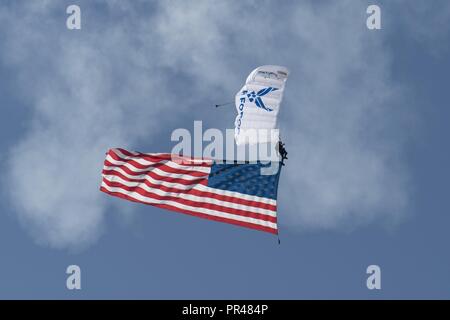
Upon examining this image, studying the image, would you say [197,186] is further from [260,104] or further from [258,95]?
[258,95]

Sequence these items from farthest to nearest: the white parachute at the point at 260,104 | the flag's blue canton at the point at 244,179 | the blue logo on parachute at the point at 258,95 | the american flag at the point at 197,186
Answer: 1. the blue logo on parachute at the point at 258,95
2. the white parachute at the point at 260,104
3. the flag's blue canton at the point at 244,179
4. the american flag at the point at 197,186

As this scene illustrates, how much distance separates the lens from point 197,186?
1900 inches

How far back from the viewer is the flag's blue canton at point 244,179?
157 feet

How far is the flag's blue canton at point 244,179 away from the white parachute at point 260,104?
4.88 feet

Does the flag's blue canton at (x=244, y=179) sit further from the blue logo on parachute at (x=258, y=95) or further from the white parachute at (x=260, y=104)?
the blue logo on parachute at (x=258, y=95)

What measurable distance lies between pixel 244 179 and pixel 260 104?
4.53 meters

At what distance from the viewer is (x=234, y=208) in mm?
47125

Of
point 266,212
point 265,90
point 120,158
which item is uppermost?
point 265,90

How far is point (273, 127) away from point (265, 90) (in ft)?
7.12

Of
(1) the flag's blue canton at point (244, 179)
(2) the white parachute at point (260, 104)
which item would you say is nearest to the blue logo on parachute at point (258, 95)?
(2) the white parachute at point (260, 104)

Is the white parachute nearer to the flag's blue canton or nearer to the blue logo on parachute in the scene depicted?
the blue logo on parachute
